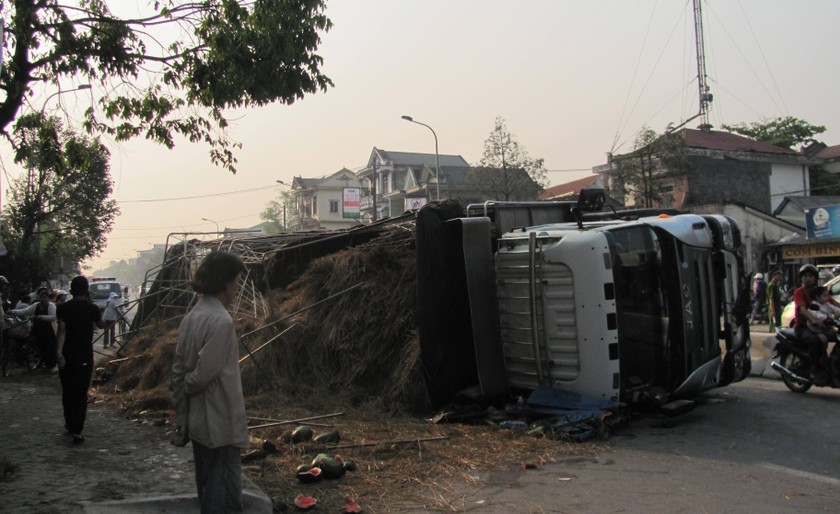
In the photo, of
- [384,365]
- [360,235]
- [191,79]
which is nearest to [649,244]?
[384,365]

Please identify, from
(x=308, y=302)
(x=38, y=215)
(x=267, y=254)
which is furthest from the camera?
(x=38, y=215)

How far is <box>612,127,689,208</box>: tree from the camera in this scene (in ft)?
98.6

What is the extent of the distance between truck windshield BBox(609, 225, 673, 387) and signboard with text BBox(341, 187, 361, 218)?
50.2m

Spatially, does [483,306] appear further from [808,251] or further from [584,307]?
[808,251]

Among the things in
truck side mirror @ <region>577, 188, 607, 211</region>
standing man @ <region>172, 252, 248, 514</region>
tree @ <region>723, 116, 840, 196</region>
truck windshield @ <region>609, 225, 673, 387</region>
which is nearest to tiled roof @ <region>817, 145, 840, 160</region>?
tree @ <region>723, 116, 840, 196</region>

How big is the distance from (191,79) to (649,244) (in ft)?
20.2

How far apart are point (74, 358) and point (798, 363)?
352 inches

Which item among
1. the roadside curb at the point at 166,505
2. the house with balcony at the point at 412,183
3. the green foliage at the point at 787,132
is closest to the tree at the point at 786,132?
the green foliage at the point at 787,132

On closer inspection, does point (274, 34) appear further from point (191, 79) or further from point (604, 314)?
point (604, 314)

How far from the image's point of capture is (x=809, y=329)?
8898 mm

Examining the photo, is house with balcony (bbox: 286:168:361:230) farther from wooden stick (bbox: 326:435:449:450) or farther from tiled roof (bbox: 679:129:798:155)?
wooden stick (bbox: 326:435:449:450)

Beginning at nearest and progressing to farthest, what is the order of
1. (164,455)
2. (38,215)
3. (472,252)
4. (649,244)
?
(164,455)
(649,244)
(472,252)
(38,215)

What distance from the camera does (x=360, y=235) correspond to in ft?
33.0

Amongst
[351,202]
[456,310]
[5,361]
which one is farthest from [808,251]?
[351,202]
